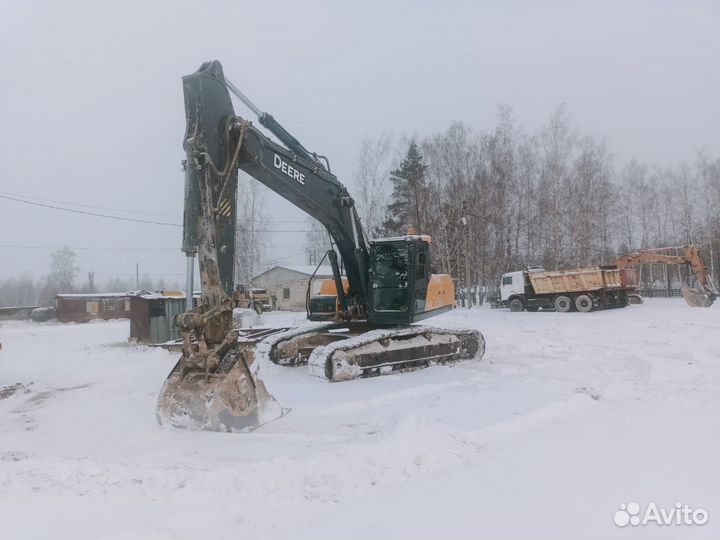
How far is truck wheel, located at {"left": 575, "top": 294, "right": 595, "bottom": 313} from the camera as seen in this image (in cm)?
2034

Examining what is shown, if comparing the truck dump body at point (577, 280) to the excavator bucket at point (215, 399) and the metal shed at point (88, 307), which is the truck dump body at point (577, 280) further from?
the metal shed at point (88, 307)

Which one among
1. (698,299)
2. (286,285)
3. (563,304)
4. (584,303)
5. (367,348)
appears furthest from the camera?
(286,285)

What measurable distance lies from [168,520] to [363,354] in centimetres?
443

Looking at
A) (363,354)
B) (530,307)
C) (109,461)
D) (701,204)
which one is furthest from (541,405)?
(701,204)

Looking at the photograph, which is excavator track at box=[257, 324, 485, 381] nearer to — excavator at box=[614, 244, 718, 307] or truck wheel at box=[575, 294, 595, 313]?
truck wheel at box=[575, 294, 595, 313]

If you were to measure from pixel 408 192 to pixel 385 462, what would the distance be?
29532mm

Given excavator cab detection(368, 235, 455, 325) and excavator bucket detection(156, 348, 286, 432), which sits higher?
excavator cab detection(368, 235, 455, 325)

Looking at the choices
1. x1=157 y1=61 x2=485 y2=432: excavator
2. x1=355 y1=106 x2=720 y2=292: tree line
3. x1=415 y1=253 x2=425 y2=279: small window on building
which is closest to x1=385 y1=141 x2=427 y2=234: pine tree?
x1=355 y1=106 x2=720 y2=292: tree line

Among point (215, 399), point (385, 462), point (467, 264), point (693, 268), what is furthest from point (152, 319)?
point (693, 268)

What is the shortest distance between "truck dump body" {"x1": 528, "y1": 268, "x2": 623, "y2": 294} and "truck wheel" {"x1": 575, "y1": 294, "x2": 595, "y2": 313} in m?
0.33

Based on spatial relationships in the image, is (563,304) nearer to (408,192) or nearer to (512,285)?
(512,285)

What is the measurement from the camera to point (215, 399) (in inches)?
160

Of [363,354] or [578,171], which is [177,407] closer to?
[363,354]

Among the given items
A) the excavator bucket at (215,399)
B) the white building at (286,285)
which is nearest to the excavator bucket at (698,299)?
the excavator bucket at (215,399)
